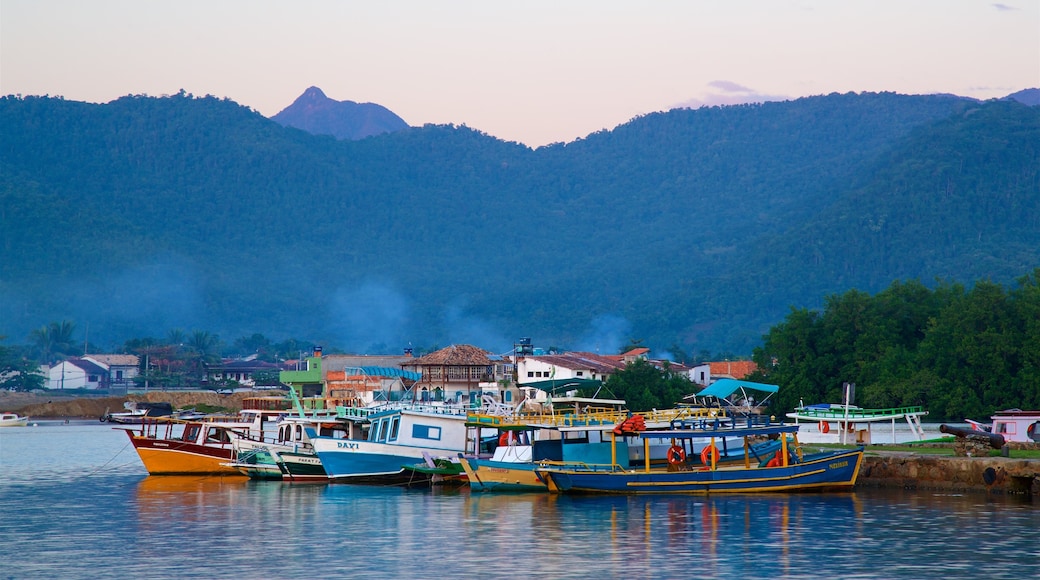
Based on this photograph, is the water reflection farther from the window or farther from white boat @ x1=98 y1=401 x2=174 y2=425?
white boat @ x1=98 y1=401 x2=174 y2=425

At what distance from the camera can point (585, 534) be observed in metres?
41.3

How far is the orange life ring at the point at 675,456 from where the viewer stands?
5138cm

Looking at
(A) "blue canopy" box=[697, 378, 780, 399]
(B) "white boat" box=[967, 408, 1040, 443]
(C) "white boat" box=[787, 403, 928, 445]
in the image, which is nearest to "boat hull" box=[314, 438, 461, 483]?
(A) "blue canopy" box=[697, 378, 780, 399]

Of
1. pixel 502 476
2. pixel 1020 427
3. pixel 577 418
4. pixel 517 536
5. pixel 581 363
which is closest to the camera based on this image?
pixel 517 536

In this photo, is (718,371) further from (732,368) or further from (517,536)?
(517,536)

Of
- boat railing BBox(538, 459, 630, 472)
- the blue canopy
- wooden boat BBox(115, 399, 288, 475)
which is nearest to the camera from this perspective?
boat railing BBox(538, 459, 630, 472)

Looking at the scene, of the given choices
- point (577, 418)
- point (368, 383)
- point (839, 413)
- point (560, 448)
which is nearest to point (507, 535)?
point (560, 448)

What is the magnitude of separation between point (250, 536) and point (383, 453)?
1618 cm

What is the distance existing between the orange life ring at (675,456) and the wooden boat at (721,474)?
19 centimetres

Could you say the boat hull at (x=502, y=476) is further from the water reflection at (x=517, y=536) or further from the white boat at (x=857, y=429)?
the white boat at (x=857, y=429)

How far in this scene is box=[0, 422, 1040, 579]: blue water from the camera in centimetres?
3569

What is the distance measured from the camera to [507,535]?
41.2 meters

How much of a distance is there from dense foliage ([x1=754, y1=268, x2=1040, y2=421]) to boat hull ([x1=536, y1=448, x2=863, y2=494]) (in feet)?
80.7

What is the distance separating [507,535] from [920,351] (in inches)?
2137
